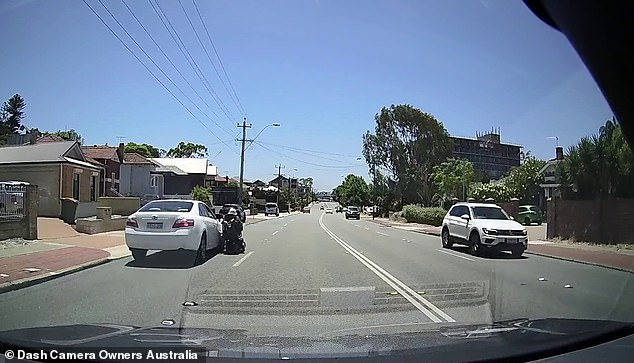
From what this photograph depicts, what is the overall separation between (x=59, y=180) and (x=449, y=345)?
26204mm

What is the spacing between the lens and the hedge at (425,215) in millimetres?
45188

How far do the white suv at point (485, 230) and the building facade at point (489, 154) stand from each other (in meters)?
81.4

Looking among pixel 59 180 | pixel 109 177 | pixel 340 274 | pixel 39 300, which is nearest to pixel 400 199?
pixel 109 177

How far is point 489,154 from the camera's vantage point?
372ft

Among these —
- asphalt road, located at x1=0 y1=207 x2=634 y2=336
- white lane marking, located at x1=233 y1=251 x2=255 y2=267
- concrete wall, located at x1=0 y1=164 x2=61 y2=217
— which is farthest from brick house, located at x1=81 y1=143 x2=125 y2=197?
asphalt road, located at x1=0 y1=207 x2=634 y2=336

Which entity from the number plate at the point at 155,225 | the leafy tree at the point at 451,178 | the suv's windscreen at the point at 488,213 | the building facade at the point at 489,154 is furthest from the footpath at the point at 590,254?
the building facade at the point at 489,154

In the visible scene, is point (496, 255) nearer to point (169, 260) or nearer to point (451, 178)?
point (169, 260)

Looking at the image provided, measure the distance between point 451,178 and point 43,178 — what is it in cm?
3568

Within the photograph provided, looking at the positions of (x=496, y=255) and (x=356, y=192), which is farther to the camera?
(x=356, y=192)

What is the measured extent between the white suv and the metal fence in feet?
47.5

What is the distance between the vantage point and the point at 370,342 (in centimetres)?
552

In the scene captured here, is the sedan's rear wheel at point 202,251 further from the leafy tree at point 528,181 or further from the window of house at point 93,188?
the leafy tree at point 528,181

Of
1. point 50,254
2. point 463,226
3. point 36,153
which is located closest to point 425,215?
point 463,226

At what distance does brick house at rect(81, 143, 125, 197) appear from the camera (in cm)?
4651
